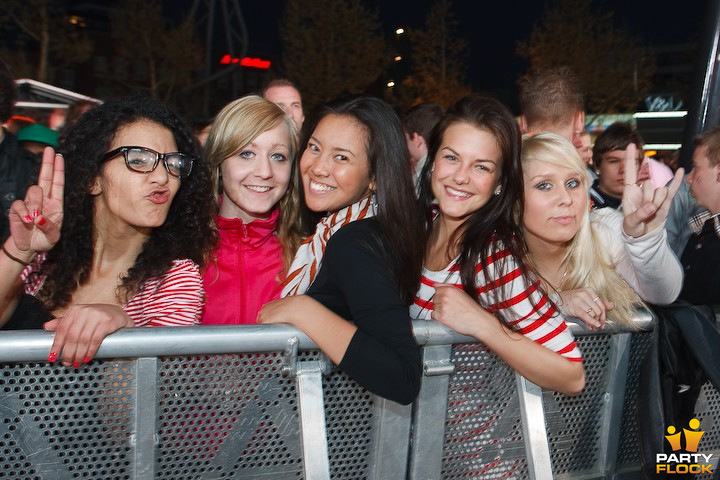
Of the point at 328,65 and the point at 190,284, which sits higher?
the point at 328,65

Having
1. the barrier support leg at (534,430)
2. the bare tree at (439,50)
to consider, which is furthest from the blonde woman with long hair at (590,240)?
the bare tree at (439,50)

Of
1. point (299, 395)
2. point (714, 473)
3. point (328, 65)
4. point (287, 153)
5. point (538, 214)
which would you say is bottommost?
point (714, 473)

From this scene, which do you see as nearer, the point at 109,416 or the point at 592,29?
the point at 109,416

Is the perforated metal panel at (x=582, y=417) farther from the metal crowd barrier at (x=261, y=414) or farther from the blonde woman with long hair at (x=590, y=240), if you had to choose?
the blonde woman with long hair at (x=590, y=240)

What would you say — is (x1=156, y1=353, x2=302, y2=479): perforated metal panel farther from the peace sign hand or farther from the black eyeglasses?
the black eyeglasses

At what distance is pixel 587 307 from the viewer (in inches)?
94.2

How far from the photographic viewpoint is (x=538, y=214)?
8.86 feet

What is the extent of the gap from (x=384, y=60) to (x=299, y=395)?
30744mm

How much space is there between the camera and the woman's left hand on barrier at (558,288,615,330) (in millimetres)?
2369

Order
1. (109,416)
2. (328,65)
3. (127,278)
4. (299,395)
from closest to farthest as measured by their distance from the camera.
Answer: (109,416) < (299,395) < (127,278) < (328,65)

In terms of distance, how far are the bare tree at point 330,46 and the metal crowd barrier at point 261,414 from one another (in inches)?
1130

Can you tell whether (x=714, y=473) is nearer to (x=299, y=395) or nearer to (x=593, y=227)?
(x=593, y=227)

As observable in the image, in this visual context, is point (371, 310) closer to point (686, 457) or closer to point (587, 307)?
point (587, 307)

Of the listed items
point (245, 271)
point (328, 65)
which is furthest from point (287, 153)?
point (328, 65)
